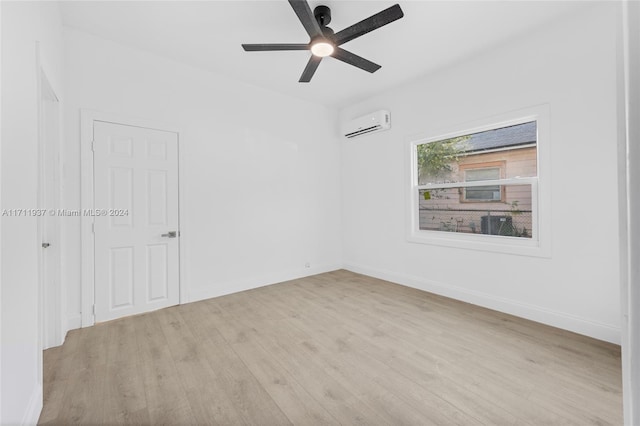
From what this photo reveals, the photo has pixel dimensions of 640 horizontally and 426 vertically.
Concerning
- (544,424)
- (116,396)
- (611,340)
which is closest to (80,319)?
(116,396)

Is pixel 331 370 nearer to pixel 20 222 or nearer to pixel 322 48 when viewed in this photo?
pixel 20 222

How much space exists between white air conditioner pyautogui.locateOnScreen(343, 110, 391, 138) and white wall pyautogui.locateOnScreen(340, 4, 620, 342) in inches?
10.8

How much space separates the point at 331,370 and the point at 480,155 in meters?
2.93

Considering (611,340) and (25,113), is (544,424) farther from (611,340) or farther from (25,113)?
(25,113)

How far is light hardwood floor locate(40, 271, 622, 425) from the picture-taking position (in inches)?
67.9

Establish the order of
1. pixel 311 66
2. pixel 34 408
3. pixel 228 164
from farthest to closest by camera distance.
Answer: pixel 228 164
pixel 311 66
pixel 34 408

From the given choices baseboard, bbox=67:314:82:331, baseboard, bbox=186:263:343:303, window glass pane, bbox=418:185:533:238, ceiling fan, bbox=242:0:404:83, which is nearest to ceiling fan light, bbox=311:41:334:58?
ceiling fan, bbox=242:0:404:83

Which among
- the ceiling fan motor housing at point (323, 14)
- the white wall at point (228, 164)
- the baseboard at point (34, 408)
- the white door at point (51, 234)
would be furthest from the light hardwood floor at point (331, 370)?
the ceiling fan motor housing at point (323, 14)

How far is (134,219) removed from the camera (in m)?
3.18

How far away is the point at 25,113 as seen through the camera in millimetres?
1640

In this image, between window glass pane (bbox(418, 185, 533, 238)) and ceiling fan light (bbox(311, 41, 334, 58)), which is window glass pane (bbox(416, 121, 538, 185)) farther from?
ceiling fan light (bbox(311, 41, 334, 58))

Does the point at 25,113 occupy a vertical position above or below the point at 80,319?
above

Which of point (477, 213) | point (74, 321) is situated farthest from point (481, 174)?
point (74, 321)

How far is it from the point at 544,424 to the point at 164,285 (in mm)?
3556
